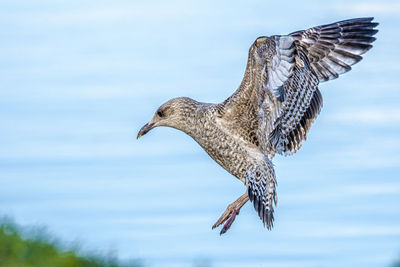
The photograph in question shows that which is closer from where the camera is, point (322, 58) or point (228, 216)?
point (228, 216)

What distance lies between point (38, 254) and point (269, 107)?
2.68 metres

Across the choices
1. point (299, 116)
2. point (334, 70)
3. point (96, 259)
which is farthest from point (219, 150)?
point (96, 259)

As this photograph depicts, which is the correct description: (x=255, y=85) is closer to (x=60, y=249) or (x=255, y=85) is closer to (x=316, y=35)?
(x=316, y=35)

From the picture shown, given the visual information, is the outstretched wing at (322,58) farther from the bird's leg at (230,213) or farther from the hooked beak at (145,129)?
the hooked beak at (145,129)

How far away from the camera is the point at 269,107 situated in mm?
7434

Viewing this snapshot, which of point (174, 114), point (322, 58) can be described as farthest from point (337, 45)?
point (174, 114)

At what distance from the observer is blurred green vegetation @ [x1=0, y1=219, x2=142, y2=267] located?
5.90m

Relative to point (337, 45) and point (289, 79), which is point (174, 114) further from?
point (337, 45)

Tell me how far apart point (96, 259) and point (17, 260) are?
2.07 feet

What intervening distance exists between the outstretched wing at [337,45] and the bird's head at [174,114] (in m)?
1.35

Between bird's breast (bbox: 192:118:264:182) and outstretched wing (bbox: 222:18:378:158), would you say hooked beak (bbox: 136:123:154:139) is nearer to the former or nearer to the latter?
bird's breast (bbox: 192:118:264:182)

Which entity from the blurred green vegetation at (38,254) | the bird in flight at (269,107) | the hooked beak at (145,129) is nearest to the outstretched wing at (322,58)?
the bird in flight at (269,107)

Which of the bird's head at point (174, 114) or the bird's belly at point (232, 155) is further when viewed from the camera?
A: the bird's head at point (174, 114)

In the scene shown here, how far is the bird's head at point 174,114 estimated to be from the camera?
7.98m
